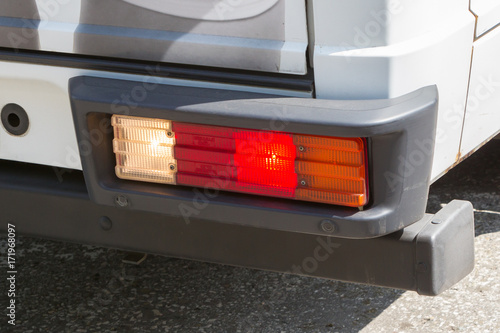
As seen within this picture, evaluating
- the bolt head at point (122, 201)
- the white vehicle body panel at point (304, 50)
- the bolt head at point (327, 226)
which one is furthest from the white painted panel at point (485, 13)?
the bolt head at point (122, 201)

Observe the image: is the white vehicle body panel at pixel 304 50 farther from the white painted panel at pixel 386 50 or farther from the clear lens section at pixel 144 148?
the clear lens section at pixel 144 148

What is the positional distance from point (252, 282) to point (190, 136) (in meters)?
1.20

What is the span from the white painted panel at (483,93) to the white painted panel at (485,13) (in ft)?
0.08

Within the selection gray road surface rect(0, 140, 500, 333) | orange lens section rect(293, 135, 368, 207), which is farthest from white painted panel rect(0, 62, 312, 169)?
gray road surface rect(0, 140, 500, 333)

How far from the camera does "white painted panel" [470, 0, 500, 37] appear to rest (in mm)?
1964

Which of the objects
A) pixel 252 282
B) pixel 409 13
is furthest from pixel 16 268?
pixel 409 13

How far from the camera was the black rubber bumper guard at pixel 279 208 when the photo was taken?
1708 millimetres

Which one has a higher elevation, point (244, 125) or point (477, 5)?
point (477, 5)

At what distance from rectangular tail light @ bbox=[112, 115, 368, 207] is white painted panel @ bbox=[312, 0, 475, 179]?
0.48 feet

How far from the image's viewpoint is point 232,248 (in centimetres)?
200

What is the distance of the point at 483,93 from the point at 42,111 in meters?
1.26

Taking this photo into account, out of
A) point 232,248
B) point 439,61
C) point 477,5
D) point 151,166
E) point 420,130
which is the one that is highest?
point 477,5

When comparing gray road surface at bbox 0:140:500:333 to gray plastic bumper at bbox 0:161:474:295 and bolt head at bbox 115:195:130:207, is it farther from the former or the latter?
bolt head at bbox 115:195:130:207

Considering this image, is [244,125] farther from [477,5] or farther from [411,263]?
[477,5]
